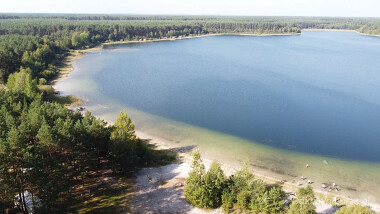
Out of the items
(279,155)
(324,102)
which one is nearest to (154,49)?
(324,102)

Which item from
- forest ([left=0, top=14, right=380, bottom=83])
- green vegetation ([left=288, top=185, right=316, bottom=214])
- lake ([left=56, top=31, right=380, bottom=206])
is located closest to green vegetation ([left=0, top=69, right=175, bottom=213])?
lake ([left=56, top=31, right=380, bottom=206])

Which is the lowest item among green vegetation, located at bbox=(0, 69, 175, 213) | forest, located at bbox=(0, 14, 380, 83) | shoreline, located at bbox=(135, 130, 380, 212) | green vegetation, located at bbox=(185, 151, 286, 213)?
shoreline, located at bbox=(135, 130, 380, 212)

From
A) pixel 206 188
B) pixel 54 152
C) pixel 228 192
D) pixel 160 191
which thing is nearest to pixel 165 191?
pixel 160 191

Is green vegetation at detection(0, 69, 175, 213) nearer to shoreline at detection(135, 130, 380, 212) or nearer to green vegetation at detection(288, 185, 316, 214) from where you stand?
shoreline at detection(135, 130, 380, 212)

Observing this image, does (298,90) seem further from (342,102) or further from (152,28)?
(152,28)

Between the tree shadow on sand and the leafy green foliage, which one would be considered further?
the tree shadow on sand

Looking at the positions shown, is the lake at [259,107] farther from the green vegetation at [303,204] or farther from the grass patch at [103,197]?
the grass patch at [103,197]
